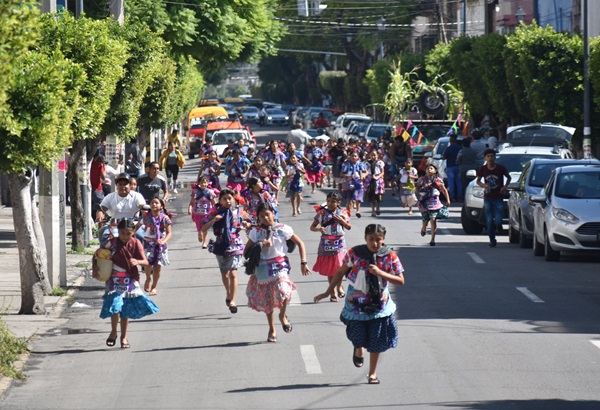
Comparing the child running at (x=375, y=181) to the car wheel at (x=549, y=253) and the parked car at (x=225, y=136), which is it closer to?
the car wheel at (x=549, y=253)

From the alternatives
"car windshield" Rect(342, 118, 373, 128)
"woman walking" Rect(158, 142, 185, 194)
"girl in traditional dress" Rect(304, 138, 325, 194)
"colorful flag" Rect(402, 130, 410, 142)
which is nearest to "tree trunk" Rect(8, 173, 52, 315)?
"girl in traditional dress" Rect(304, 138, 325, 194)

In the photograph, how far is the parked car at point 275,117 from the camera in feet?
331

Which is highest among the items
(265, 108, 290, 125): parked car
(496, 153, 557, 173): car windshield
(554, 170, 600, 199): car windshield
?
(265, 108, 290, 125): parked car

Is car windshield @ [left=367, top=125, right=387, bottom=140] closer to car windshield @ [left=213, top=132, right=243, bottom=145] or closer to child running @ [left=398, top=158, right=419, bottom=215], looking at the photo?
car windshield @ [left=213, top=132, right=243, bottom=145]

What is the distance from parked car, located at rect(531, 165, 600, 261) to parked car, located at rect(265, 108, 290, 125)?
7875cm

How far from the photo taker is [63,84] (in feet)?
50.2

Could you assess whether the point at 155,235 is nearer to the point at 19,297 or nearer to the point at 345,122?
the point at 19,297

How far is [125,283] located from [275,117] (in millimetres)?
87540

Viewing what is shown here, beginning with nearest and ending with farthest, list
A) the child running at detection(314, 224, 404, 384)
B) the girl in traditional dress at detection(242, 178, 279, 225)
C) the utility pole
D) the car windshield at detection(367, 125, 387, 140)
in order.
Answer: the child running at detection(314, 224, 404, 384) < the girl in traditional dress at detection(242, 178, 279, 225) < the utility pole < the car windshield at detection(367, 125, 387, 140)

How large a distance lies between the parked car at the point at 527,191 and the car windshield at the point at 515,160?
11.5ft

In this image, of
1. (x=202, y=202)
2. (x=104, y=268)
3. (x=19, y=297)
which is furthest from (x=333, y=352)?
(x=202, y=202)

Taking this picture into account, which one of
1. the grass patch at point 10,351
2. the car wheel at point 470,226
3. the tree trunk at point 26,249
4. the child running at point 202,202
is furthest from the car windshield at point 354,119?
the grass patch at point 10,351

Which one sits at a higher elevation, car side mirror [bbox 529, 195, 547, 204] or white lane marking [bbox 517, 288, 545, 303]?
car side mirror [bbox 529, 195, 547, 204]

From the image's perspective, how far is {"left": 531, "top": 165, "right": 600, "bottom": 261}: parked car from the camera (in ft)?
67.6
